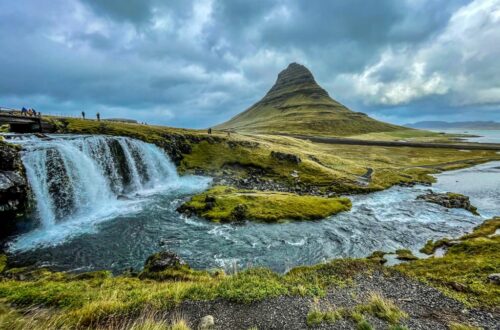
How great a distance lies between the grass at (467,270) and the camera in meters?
15.4

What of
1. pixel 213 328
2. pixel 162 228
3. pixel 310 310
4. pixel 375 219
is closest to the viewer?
pixel 213 328

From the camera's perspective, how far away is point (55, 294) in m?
14.9

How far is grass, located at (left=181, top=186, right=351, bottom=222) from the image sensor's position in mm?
37875

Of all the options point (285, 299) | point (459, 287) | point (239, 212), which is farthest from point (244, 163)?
point (459, 287)

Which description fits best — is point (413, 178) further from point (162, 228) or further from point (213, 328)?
point (213, 328)

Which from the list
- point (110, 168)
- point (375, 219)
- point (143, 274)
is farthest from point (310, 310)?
point (110, 168)

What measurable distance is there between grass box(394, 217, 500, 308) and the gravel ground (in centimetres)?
127

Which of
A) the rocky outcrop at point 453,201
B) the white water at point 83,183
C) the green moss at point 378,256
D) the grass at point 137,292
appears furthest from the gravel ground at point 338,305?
the rocky outcrop at point 453,201

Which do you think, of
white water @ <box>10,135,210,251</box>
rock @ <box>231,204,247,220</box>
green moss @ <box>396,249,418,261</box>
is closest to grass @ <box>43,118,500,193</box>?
white water @ <box>10,135,210,251</box>

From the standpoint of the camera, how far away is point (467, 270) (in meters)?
19.7

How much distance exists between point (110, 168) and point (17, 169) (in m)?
14.9

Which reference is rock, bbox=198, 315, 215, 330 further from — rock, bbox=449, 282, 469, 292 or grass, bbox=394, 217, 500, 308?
rock, bbox=449, 282, 469, 292

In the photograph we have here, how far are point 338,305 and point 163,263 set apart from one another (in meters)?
14.9

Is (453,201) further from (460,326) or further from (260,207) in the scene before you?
(460,326)
